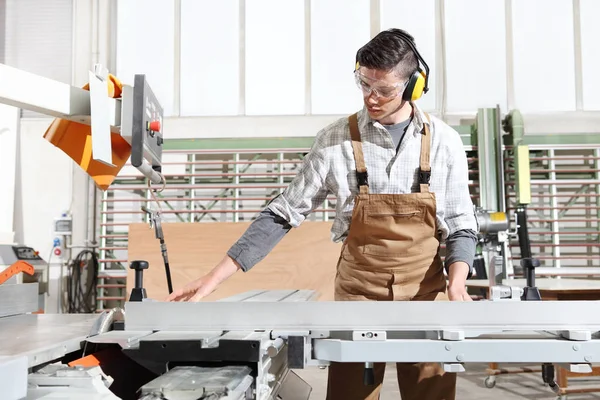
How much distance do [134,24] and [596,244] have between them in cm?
516

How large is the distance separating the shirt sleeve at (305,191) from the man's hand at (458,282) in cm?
49

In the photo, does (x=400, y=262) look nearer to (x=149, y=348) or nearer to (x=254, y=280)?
(x=149, y=348)

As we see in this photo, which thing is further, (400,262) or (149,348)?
(400,262)

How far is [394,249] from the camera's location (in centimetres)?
177

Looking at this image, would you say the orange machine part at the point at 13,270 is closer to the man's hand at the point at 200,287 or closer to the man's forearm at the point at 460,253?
the man's hand at the point at 200,287

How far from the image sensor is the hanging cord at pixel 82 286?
544 centimetres

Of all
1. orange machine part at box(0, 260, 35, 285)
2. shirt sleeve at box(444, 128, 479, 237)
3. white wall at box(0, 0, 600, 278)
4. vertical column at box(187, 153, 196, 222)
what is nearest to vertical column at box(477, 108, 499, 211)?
white wall at box(0, 0, 600, 278)

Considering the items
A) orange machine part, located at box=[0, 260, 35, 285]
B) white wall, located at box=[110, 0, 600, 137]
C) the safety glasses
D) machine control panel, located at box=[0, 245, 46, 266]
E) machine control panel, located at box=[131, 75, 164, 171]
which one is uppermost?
white wall, located at box=[110, 0, 600, 137]

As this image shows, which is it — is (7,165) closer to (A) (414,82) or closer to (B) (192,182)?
(B) (192,182)

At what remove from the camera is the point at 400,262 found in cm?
175

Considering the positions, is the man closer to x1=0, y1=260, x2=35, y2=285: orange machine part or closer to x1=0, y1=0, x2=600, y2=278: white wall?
x1=0, y1=260, x2=35, y2=285: orange machine part

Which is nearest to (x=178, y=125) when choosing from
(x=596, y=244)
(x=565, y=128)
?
(x=565, y=128)

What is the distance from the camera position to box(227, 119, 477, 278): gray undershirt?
1.69 m

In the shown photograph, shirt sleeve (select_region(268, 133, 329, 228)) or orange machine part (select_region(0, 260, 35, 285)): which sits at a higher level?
shirt sleeve (select_region(268, 133, 329, 228))
